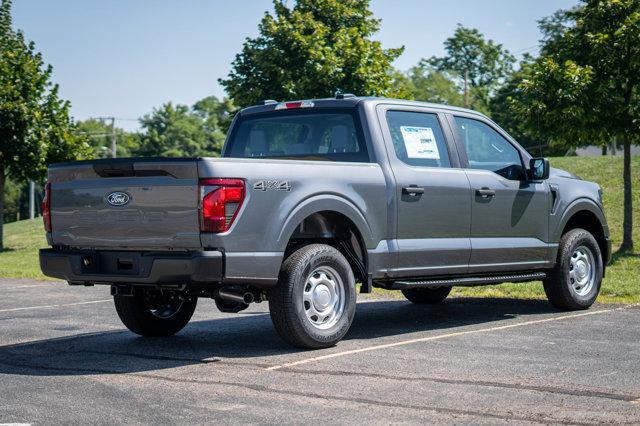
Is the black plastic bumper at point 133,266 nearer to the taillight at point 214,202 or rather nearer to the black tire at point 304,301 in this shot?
the taillight at point 214,202

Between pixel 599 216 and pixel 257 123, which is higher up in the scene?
pixel 257 123

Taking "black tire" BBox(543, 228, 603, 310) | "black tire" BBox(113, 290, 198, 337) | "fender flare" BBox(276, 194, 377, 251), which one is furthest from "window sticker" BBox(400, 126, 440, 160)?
"black tire" BBox(113, 290, 198, 337)

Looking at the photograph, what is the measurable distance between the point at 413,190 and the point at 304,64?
76.7 ft

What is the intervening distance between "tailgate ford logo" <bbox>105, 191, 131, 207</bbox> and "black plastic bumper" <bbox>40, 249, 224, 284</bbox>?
37cm

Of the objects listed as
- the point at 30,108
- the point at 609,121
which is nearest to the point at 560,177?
the point at 609,121

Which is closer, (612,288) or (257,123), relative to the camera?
(257,123)

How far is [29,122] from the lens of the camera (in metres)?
30.7

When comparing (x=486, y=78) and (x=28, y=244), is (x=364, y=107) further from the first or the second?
(x=486, y=78)

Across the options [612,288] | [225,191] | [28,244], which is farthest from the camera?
[28,244]

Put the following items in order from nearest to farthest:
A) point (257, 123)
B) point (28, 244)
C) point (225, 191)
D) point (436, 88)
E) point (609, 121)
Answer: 1. point (225, 191)
2. point (257, 123)
3. point (609, 121)
4. point (28, 244)
5. point (436, 88)

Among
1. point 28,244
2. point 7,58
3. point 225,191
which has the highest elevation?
point 7,58

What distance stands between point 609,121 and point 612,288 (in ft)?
25.9

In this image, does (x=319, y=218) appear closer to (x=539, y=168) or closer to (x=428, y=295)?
(x=539, y=168)

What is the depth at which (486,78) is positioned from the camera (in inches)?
3585
